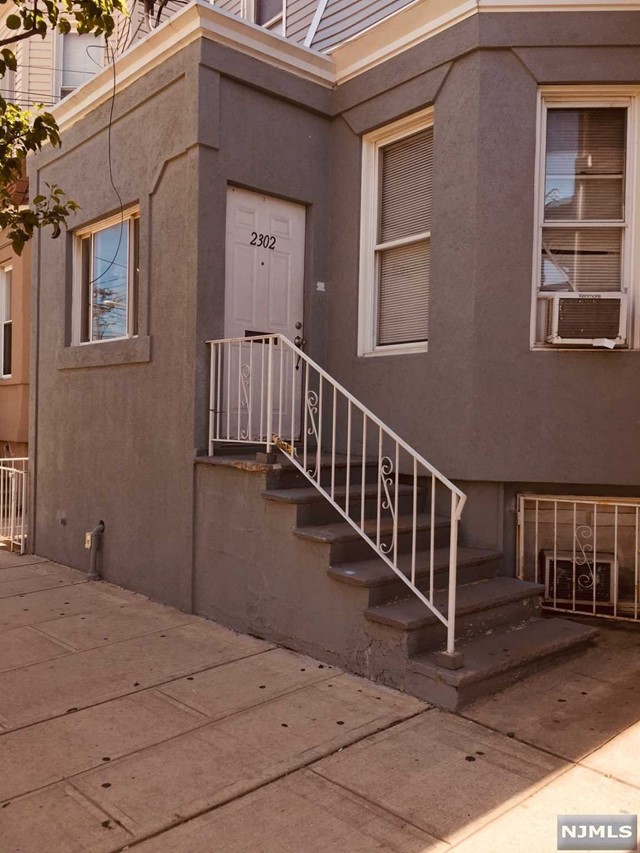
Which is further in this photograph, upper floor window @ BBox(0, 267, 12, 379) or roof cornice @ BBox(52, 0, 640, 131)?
upper floor window @ BBox(0, 267, 12, 379)

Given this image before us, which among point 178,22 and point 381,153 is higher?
point 178,22

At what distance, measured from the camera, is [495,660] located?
3.99 meters

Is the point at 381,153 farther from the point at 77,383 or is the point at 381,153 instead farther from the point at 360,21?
the point at 77,383

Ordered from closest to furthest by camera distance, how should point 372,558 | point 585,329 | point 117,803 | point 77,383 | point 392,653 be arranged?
point 117,803
point 392,653
point 372,558
point 585,329
point 77,383

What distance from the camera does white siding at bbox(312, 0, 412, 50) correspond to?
622 cm

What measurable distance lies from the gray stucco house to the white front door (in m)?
0.03

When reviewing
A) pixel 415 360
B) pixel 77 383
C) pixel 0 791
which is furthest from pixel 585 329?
pixel 77 383

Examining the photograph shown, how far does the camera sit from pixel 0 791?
9.72 feet

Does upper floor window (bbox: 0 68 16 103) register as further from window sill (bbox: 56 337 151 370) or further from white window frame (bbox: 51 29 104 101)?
window sill (bbox: 56 337 151 370)

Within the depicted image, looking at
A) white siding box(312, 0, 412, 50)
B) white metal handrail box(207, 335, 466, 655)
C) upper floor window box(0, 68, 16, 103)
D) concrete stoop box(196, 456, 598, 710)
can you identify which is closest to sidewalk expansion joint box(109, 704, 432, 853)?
concrete stoop box(196, 456, 598, 710)

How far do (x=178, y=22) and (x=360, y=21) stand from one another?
5.92 feet

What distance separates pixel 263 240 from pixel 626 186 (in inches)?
113

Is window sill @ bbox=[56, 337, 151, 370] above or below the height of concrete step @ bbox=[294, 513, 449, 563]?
above

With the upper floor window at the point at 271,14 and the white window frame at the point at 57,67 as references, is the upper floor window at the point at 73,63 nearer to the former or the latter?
the white window frame at the point at 57,67
